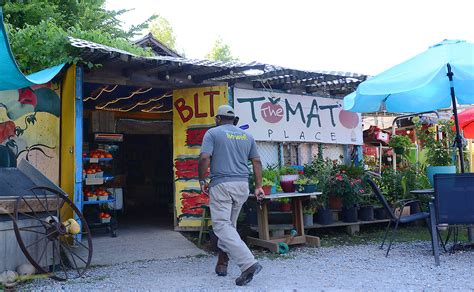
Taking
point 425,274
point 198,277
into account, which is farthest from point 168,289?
point 425,274

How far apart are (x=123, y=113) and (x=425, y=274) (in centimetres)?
632

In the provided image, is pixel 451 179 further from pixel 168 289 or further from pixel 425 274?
pixel 168 289

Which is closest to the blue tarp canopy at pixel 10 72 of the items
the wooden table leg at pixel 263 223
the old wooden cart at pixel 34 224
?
the old wooden cart at pixel 34 224

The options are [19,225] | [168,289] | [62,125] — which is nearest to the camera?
[168,289]

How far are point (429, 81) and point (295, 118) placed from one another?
339 centimetres

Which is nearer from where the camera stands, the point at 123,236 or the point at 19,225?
the point at 19,225

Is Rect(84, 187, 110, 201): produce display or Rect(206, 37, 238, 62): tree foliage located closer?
Rect(84, 187, 110, 201): produce display

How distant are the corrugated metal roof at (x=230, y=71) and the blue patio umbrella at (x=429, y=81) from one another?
3.88ft

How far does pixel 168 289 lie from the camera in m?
4.07

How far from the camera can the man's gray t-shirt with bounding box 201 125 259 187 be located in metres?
4.31

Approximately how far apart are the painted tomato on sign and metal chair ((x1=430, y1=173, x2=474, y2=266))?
11.7ft

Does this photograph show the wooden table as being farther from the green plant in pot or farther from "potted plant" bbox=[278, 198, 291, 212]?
the green plant in pot

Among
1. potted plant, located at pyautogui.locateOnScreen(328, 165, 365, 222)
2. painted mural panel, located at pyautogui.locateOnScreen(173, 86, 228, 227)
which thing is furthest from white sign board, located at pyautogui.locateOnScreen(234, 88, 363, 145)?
potted plant, located at pyautogui.locateOnScreen(328, 165, 365, 222)

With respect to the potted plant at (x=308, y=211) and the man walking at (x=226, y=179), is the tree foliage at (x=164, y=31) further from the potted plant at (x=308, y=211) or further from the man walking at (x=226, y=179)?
the man walking at (x=226, y=179)
